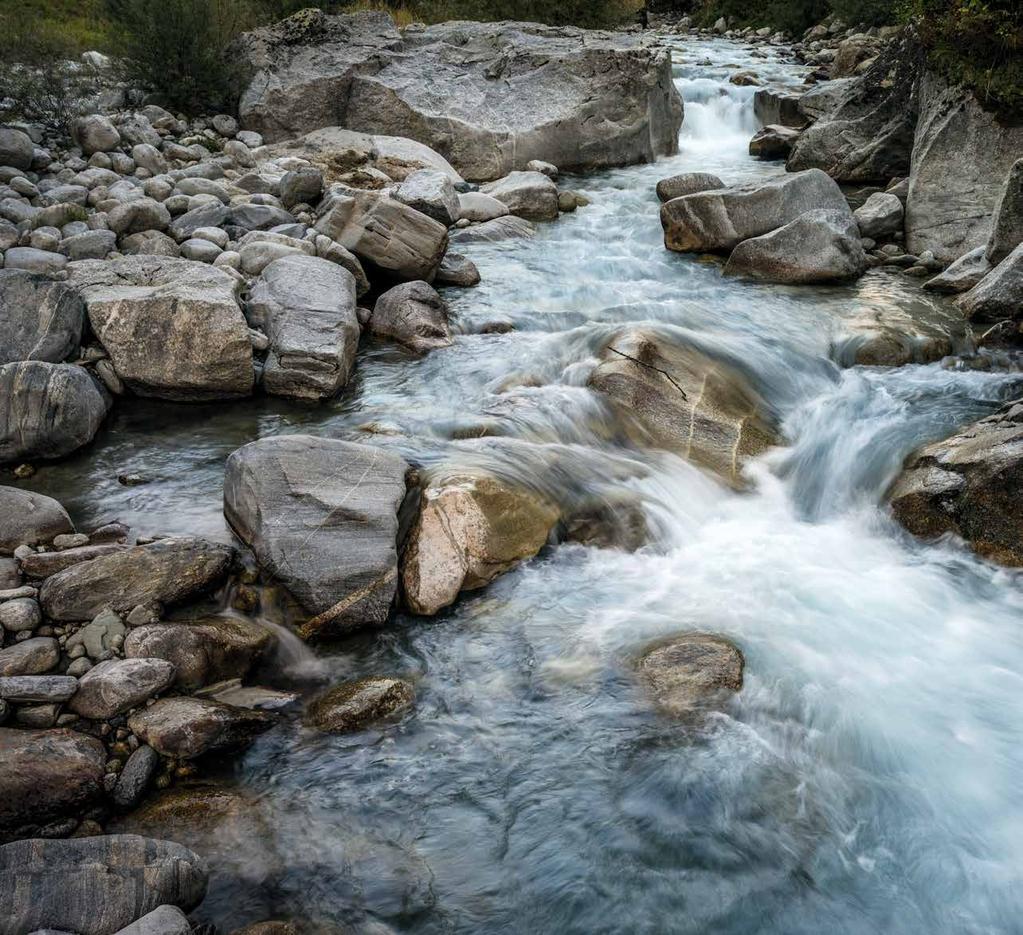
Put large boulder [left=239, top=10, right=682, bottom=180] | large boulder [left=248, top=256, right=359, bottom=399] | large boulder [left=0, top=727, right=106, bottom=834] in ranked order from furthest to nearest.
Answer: large boulder [left=239, top=10, right=682, bottom=180]
large boulder [left=248, top=256, right=359, bottom=399]
large boulder [left=0, top=727, right=106, bottom=834]

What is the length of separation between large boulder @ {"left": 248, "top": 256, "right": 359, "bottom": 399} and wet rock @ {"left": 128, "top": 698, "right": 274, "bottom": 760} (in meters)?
3.60

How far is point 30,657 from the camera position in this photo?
13.4 ft

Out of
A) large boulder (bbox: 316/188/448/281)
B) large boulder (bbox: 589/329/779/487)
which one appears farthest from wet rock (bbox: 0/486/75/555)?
large boulder (bbox: 316/188/448/281)

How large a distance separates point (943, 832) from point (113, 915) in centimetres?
365

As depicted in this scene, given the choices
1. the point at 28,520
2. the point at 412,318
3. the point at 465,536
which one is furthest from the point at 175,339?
the point at 465,536

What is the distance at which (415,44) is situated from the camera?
15570 mm

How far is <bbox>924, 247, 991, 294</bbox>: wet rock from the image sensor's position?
30.1ft

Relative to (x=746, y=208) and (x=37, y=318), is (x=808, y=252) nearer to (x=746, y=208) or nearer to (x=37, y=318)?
(x=746, y=208)

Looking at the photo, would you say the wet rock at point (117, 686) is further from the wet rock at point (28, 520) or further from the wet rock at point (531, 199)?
the wet rock at point (531, 199)

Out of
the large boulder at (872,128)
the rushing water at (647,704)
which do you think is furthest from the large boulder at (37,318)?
the large boulder at (872,128)

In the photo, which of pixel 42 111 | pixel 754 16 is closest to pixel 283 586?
pixel 42 111

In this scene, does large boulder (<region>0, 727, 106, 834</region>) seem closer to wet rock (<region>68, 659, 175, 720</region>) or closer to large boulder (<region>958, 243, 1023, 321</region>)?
wet rock (<region>68, 659, 175, 720</region>)

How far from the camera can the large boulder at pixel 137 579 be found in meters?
4.39

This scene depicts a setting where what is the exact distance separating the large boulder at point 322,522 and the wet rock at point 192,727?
2.32 ft
